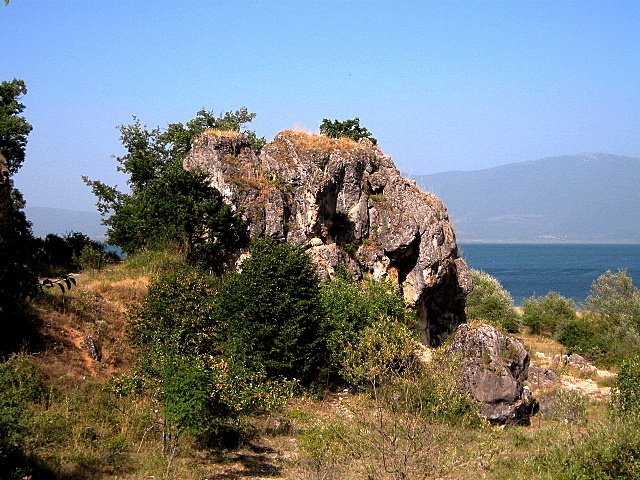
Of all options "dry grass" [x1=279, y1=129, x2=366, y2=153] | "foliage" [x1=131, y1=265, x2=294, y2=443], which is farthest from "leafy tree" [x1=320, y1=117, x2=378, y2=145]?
"foliage" [x1=131, y1=265, x2=294, y2=443]

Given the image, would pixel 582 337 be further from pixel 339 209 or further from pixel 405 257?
pixel 339 209

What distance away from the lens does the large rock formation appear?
2659 centimetres

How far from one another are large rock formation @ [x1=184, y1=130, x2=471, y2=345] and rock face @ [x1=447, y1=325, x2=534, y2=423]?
499cm

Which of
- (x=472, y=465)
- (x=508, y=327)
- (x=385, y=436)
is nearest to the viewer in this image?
(x=385, y=436)

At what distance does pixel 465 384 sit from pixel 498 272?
535 feet

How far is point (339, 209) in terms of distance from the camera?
92.9 feet

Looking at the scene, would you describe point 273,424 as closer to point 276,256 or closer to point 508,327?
point 276,256

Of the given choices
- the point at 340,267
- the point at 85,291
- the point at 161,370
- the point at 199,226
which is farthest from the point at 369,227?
the point at 161,370

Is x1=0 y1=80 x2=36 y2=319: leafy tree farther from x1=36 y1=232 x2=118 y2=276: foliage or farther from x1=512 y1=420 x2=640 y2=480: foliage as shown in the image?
x1=512 y1=420 x2=640 y2=480: foliage

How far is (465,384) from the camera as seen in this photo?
805 inches

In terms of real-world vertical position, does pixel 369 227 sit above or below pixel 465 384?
above

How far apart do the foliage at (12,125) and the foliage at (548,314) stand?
1554 inches

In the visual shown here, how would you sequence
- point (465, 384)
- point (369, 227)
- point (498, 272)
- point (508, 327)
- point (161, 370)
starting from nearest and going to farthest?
point (161, 370)
point (465, 384)
point (369, 227)
point (508, 327)
point (498, 272)

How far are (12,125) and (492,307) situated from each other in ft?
122
